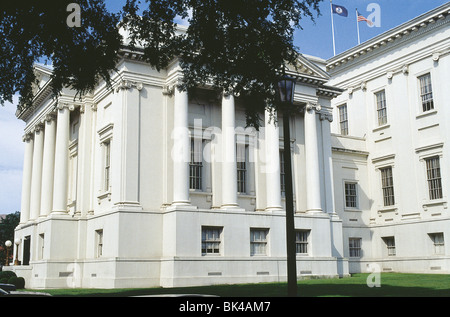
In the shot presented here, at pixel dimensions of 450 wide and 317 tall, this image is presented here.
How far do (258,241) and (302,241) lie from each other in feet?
11.4

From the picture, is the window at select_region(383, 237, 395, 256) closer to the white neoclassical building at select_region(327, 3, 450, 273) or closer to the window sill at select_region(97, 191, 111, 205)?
the white neoclassical building at select_region(327, 3, 450, 273)

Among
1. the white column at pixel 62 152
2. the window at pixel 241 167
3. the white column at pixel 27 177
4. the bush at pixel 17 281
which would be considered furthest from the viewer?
the white column at pixel 27 177

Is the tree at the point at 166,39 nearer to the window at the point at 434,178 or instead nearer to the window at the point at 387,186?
the window at the point at 434,178

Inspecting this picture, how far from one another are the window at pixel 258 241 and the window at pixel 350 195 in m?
10.9

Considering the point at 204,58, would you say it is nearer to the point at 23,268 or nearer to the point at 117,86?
the point at 117,86

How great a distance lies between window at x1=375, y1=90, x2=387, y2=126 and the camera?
42156mm

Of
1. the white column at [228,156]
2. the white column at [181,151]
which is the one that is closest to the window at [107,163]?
the white column at [181,151]

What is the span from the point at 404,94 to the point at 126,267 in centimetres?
2379

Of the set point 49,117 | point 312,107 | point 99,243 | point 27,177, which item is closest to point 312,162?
point 312,107

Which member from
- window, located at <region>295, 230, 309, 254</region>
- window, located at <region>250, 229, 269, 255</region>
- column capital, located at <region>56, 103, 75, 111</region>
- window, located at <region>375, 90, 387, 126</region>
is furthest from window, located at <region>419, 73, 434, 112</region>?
column capital, located at <region>56, 103, 75, 111</region>

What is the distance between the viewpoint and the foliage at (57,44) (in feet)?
55.0

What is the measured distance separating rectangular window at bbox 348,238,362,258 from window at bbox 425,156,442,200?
6604mm

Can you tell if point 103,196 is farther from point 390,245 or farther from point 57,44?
point 390,245
